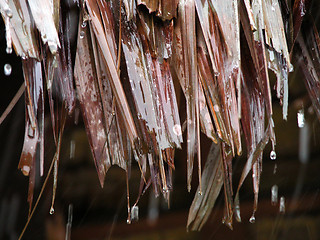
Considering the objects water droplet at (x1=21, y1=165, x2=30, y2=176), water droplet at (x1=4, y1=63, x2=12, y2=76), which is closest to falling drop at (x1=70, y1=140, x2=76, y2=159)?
A: water droplet at (x1=4, y1=63, x2=12, y2=76)

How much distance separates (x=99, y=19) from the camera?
36.1 inches

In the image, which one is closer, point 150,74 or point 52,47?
point 52,47

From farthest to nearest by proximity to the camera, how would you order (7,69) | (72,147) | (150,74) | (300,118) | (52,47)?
(72,147), (300,118), (7,69), (150,74), (52,47)

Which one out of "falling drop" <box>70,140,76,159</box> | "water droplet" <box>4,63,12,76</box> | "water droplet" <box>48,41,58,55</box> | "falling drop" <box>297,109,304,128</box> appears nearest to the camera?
"water droplet" <box>48,41,58,55</box>

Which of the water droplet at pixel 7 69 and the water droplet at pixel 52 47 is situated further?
the water droplet at pixel 7 69

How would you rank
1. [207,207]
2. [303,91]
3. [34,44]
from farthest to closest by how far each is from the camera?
[303,91] < [207,207] < [34,44]

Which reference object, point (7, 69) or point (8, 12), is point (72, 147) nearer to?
point (7, 69)

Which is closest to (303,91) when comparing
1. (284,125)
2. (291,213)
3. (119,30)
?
(284,125)

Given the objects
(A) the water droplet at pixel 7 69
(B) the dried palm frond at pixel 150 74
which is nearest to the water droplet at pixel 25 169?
(B) the dried palm frond at pixel 150 74

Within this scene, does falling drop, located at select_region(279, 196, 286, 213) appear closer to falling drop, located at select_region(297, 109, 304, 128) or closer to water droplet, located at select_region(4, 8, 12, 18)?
falling drop, located at select_region(297, 109, 304, 128)

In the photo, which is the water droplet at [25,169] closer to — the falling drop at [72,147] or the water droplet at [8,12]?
the water droplet at [8,12]

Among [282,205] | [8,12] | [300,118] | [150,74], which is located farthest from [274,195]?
[8,12]

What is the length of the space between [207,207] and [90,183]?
1.13m

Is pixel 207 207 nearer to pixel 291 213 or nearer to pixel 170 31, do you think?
pixel 170 31
